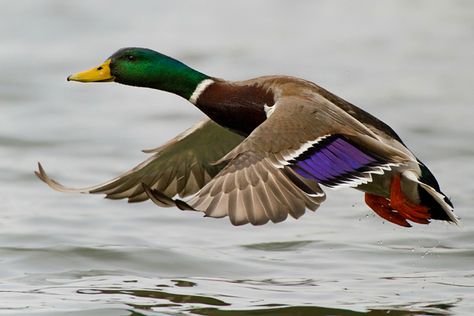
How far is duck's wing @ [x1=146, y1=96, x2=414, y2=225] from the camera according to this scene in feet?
21.5

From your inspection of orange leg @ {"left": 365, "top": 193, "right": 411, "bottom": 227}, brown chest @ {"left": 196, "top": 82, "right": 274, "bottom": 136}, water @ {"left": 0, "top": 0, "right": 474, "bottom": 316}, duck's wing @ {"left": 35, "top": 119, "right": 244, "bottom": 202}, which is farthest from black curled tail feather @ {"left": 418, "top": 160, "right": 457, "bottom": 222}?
duck's wing @ {"left": 35, "top": 119, "right": 244, "bottom": 202}

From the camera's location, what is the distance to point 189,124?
478 inches

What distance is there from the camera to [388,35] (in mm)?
14719

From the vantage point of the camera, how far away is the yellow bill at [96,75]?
768cm

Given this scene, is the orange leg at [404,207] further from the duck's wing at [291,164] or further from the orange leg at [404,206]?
the duck's wing at [291,164]

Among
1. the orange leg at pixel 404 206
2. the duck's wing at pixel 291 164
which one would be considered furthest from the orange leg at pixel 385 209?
the duck's wing at pixel 291 164

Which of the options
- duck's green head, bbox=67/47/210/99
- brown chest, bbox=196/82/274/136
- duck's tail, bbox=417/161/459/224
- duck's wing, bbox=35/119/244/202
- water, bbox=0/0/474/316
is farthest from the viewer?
duck's wing, bbox=35/119/244/202

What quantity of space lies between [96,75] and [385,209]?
Result: 165cm

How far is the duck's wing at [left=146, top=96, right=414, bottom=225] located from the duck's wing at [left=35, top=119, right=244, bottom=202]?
31.1 inches

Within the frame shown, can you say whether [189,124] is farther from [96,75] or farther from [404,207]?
[404,207]

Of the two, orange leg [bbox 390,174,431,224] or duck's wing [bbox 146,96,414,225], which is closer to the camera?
duck's wing [bbox 146,96,414,225]

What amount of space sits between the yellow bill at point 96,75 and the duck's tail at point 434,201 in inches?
66.7

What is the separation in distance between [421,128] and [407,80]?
145cm

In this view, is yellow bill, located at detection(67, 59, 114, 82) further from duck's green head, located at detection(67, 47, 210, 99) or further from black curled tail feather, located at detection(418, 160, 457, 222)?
black curled tail feather, located at detection(418, 160, 457, 222)
